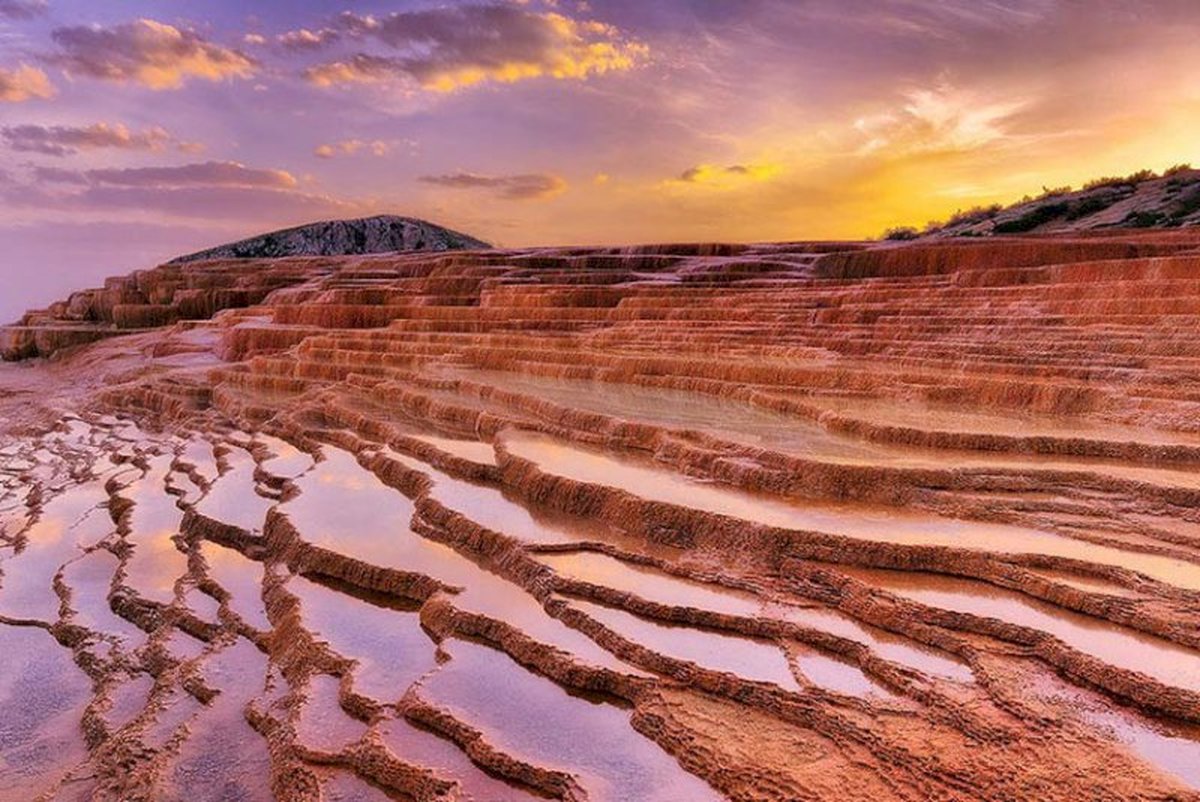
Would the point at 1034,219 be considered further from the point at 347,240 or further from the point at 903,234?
the point at 347,240

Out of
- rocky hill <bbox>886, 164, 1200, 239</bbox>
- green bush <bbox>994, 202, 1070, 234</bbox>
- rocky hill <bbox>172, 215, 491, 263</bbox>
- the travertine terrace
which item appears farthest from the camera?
rocky hill <bbox>172, 215, 491, 263</bbox>

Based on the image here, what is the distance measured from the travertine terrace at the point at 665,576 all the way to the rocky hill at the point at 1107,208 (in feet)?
40.5

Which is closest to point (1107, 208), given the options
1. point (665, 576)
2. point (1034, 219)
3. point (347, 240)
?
point (1034, 219)

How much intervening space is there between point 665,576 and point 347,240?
53.2 meters

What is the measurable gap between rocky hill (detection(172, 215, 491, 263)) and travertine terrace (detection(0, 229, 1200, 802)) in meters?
41.4

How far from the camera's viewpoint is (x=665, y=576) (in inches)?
236

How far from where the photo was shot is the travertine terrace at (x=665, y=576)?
4121mm

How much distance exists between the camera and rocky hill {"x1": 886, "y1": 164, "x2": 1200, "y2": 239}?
24.2 metres

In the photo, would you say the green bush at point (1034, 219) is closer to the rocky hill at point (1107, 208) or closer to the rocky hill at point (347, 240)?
the rocky hill at point (1107, 208)

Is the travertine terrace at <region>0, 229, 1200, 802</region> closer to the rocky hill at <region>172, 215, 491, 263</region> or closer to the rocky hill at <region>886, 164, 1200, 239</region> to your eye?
the rocky hill at <region>886, 164, 1200, 239</region>

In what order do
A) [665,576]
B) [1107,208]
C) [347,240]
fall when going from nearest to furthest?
[665,576]
[1107,208]
[347,240]

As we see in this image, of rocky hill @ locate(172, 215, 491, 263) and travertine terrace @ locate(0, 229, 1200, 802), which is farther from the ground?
rocky hill @ locate(172, 215, 491, 263)

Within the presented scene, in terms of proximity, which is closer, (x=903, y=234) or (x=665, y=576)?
(x=665, y=576)

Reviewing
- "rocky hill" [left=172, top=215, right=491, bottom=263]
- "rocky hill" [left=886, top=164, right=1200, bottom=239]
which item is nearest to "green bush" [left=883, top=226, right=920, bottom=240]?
"rocky hill" [left=886, top=164, right=1200, bottom=239]
